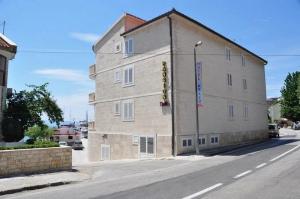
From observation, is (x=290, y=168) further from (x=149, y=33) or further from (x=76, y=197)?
(x=149, y=33)

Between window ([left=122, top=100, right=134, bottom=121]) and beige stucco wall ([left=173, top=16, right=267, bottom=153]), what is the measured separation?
533 centimetres

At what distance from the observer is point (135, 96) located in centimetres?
2788

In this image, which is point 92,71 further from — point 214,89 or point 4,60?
point 4,60

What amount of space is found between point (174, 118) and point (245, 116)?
14.9 m

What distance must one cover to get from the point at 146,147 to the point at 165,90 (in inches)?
196

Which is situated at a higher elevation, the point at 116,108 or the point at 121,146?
the point at 116,108

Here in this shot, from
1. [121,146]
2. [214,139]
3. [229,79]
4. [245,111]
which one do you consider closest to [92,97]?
[121,146]

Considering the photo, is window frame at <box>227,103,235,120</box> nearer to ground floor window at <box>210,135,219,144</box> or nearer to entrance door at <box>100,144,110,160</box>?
ground floor window at <box>210,135,219,144</box>

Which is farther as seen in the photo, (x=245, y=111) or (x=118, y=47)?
(x=245, y=111)

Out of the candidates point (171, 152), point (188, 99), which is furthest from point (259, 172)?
point (188, 99)

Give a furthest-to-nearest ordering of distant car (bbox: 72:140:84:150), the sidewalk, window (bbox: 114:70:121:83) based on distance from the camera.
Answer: distant car (bbox: 72:140:84:150), window (bbox: 114:70:121:83), the sidewalk

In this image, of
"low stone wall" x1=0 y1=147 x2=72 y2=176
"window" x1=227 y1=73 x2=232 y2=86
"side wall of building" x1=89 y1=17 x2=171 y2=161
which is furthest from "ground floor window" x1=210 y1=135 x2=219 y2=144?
"low stone wall" x1=0 y1=147 x2=72 y2=176

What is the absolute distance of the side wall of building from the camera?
25.2 m

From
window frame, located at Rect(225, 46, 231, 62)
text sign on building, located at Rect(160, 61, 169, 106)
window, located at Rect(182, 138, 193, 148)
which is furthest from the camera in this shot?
window frame, located at Rect(225, 46, 231, 62)
